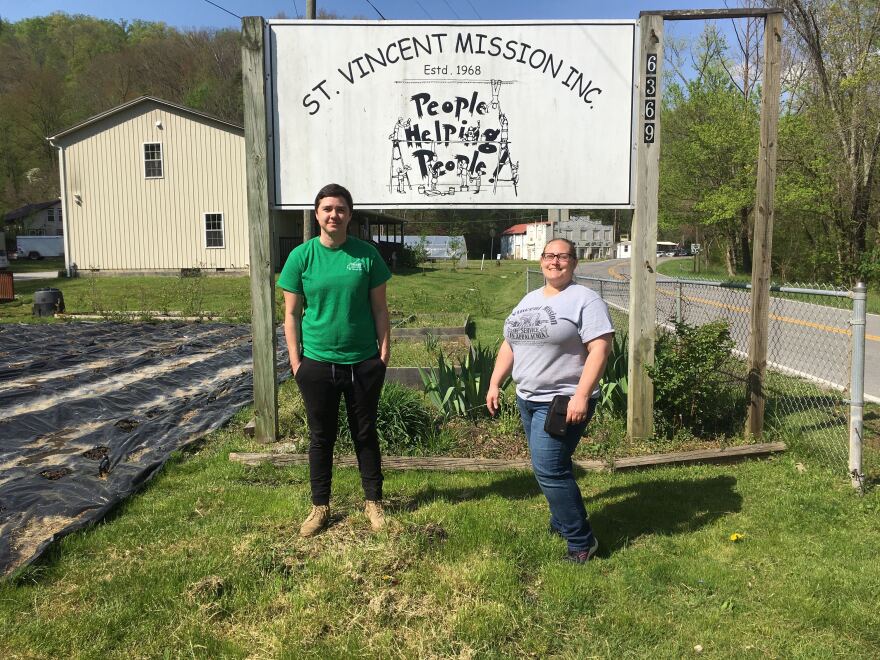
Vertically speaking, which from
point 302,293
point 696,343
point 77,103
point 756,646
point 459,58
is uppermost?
point 77,103

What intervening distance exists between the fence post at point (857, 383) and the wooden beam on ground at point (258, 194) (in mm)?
3829

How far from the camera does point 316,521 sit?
3561 millimetres

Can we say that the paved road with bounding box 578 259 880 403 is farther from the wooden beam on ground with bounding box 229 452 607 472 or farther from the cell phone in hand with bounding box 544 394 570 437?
the cell phone in hand with bounding box 544 394 570 437

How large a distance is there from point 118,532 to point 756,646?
3162 millimetres

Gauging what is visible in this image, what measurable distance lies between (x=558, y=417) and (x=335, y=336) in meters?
1.24

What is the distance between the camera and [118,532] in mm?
3570

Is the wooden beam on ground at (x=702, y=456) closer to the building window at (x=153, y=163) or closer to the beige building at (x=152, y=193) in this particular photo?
the beige building at (x=152, y=193)

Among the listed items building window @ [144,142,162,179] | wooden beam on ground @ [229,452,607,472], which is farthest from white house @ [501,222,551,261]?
wooden beam on ground @ [229,452,607,472]

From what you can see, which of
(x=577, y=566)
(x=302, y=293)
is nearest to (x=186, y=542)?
(x=302, y=293)

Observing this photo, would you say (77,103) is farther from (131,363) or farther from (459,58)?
(459,58)

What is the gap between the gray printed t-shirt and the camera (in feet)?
10.1

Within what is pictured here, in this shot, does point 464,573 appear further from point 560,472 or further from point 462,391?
point 462,391

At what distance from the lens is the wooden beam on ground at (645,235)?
188 inches

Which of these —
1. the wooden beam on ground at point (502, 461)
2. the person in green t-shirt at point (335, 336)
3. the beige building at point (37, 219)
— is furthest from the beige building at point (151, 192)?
the beige building at point (37, 219)
